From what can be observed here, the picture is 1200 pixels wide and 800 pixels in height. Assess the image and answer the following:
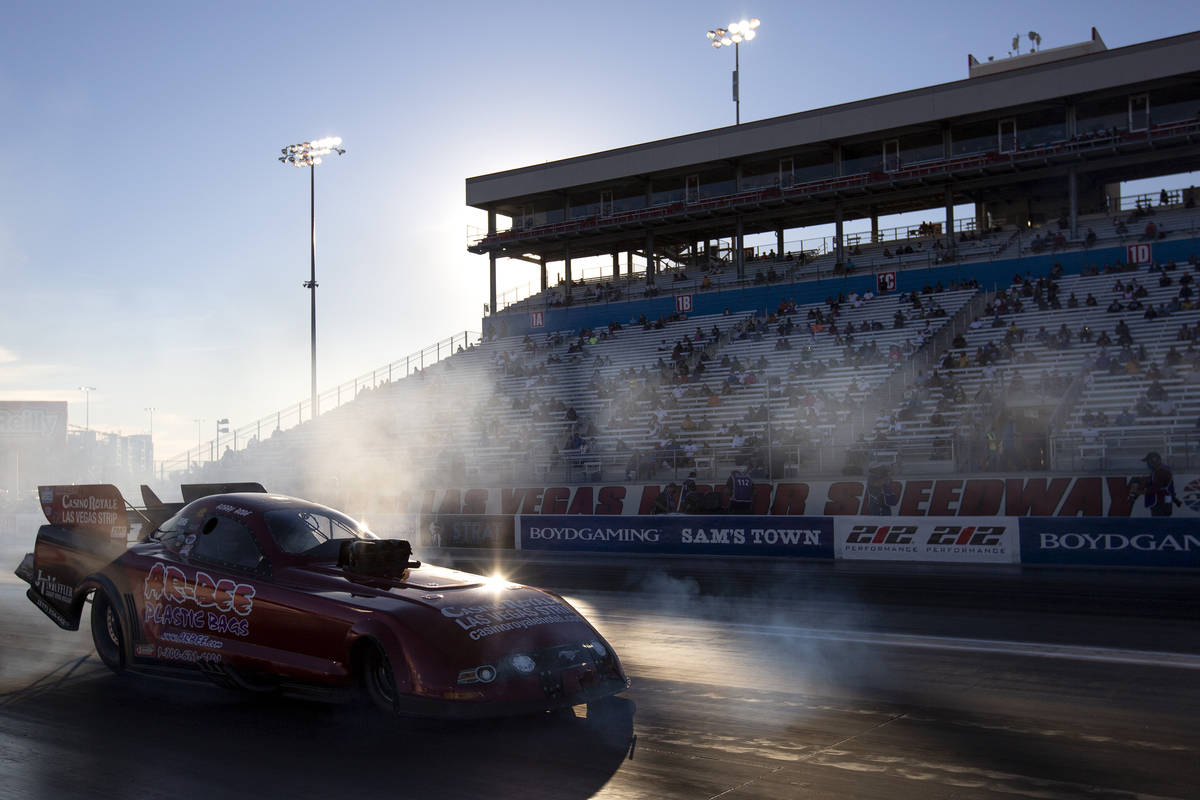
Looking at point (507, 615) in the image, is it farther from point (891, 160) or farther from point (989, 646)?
point (891, 160)

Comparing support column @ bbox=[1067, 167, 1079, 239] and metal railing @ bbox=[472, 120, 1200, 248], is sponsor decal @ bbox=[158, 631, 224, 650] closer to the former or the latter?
support column @ bbox=[1067, 167, 1079, 239]

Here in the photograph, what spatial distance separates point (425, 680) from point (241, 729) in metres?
1.58

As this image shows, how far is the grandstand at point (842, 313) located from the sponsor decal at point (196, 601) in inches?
720

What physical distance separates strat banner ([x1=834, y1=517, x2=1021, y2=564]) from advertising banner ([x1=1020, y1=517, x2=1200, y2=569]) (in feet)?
1.18

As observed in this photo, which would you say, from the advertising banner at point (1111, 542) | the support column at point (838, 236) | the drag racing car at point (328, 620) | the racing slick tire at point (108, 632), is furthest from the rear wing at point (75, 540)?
the support column at point (838, 236)

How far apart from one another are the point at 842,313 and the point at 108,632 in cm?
2924

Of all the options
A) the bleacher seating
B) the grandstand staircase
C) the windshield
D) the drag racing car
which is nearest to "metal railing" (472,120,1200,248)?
the bleacher seating

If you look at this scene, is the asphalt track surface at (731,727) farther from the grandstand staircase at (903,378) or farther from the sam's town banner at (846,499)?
the grandstand staircase at (903,378)

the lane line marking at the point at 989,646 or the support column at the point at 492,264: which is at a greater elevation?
the support column at the point at 492,264

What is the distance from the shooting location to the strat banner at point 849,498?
19.8 meters

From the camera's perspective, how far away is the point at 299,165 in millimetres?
43938

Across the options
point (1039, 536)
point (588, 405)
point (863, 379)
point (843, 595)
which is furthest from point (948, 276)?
point (843, 595)

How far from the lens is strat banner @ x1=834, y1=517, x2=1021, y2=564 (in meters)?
18.7

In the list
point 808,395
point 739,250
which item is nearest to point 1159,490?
point 808,395
